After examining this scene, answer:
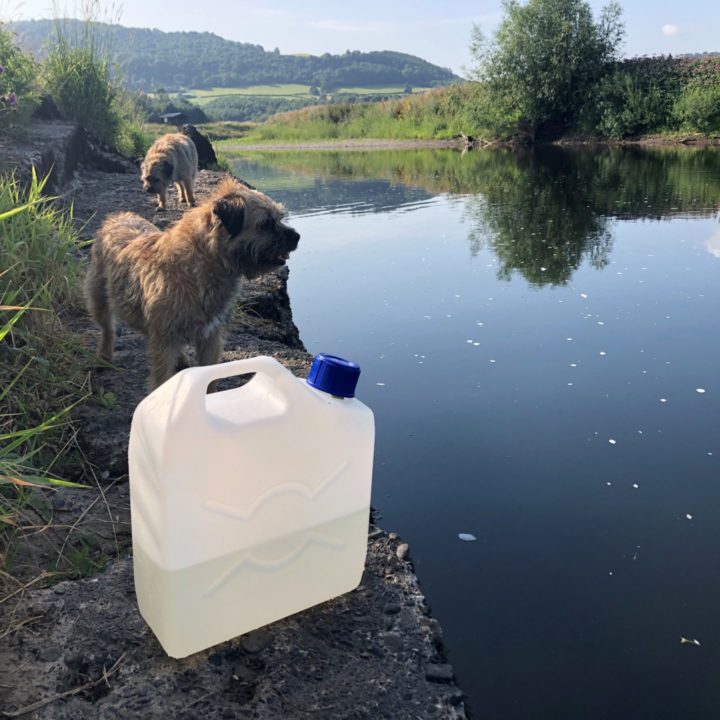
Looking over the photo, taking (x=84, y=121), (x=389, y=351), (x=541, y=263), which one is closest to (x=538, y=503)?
(x=389, y=351)

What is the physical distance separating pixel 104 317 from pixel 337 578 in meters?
3.09

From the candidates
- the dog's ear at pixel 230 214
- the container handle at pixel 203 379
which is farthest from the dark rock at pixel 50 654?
the dog's ear at pixel 230 214

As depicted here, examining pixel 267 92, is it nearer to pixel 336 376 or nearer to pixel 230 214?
pixel 230 214

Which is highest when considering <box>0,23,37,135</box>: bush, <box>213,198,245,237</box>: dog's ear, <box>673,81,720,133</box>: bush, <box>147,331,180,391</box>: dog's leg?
<box>673,81,720,133</box>: bush

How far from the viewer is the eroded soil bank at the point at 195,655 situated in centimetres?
210

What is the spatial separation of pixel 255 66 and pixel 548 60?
139 meters

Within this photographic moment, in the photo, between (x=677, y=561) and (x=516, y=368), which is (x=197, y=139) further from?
(x=677, y=561)

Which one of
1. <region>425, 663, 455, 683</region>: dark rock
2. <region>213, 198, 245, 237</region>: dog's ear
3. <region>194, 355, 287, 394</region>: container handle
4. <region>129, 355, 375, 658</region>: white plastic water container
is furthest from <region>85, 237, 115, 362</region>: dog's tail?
<region>425, 663, 455, 683</region>: dark rock

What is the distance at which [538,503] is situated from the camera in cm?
377

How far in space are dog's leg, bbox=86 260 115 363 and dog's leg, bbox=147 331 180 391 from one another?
79 cm

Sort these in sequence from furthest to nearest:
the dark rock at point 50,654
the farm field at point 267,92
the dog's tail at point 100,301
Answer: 1. the farm field at point 267,92
2. the dog's tail at point 100,301
3. the dark rock at point 50,654

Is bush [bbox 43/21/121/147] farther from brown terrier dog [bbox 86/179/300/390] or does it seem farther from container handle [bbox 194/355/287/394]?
container handle [bbox 194/355/287/394]

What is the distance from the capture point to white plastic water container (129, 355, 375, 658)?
2.08 metres

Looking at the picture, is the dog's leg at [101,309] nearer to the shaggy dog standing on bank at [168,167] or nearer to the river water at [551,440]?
the river water at [551,440]
